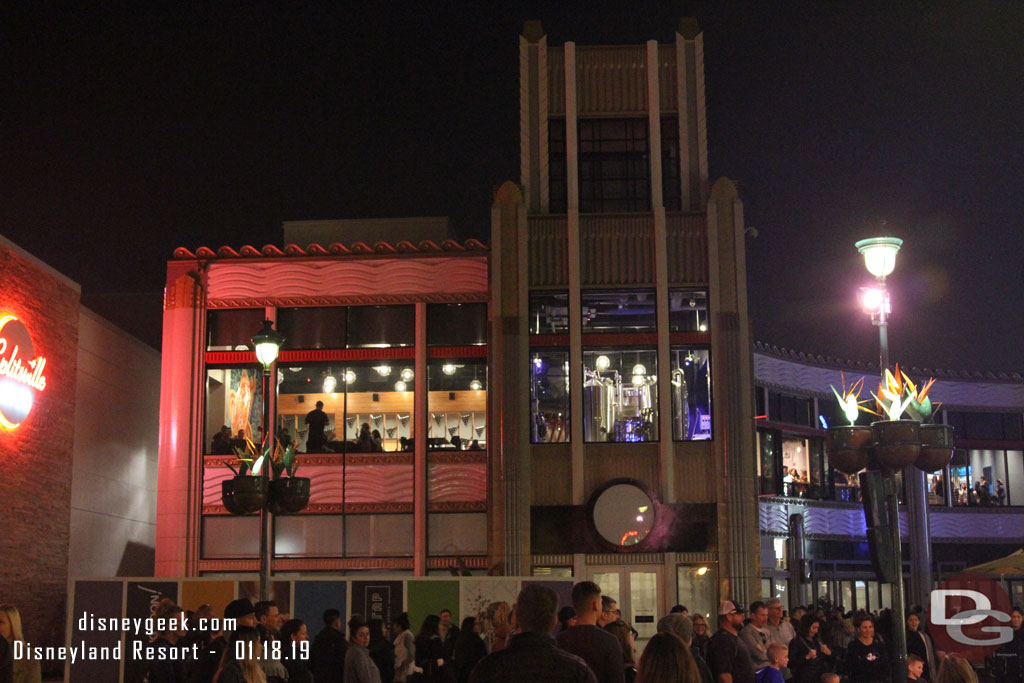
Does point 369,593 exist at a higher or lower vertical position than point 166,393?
lower

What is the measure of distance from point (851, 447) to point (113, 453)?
2176cm

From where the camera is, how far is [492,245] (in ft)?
90.3

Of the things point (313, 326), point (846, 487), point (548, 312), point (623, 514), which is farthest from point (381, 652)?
point (846, 487)

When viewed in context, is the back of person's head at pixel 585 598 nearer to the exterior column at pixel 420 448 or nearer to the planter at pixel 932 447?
the planter at pixel 932 447

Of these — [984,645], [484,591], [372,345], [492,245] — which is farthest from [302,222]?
[984,645]

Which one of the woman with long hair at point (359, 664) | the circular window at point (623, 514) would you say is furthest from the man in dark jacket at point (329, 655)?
the circular window at point (623, 514)

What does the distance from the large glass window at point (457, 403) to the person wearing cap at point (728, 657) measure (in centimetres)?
1565

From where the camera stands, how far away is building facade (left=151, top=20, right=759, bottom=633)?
26547mm

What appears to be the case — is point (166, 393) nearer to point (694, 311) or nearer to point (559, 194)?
point (559, 194)

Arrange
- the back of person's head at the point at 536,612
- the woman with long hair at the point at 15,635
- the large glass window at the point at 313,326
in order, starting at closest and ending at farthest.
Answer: the back of person's head at the point at 536,612 → the woman with long hair at the point at 15,635 → the large glass window at the point at 313,326

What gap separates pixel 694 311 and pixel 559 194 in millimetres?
4230

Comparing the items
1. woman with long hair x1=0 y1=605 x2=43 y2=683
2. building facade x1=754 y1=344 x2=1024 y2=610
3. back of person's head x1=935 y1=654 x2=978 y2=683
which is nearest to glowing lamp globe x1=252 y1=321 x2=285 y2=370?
woman with long hair x1=0 y1=605 x2=43 y2=683

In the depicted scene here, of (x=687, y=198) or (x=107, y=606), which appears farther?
(x=687, y=198)

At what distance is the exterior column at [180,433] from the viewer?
2825 centimetres
